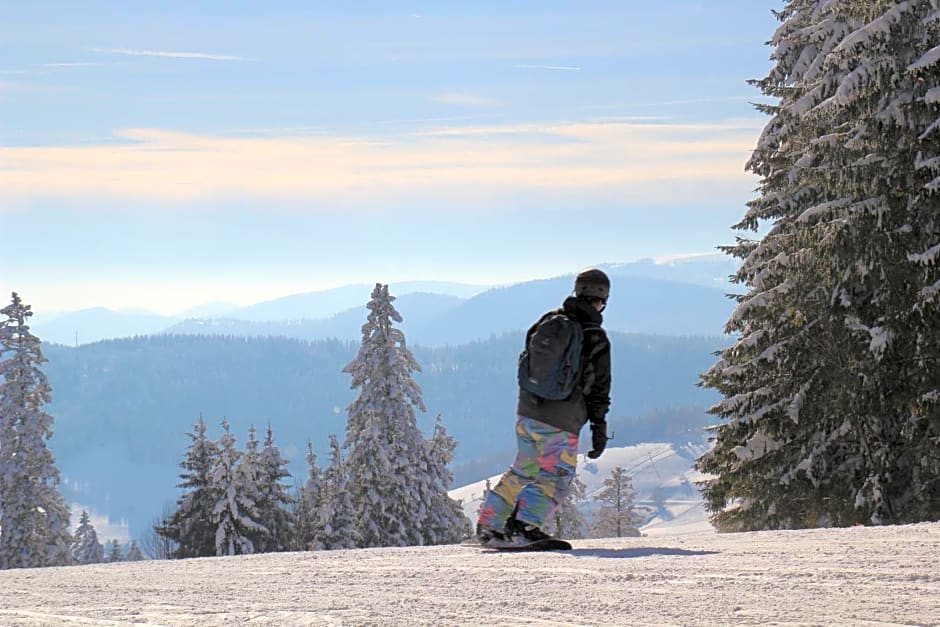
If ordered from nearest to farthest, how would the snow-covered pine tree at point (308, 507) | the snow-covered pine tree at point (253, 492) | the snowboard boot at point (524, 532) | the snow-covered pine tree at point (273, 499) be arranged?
1. the snowboard boot at point (524, 532)
2. the snow-covered pine tree at point (253, 492)
3. the snow-covered pine tree at point (273, 499)
4. the snow-covered pine tree at point (308, 507)

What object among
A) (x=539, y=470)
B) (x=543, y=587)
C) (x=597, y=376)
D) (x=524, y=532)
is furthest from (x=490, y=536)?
(x=543, y=587)

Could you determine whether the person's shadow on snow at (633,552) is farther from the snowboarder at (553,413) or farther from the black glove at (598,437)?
the black glove at (598,437)

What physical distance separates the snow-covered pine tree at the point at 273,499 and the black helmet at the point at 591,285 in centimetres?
3072

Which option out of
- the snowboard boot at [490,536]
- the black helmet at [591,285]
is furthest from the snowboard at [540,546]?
the black helmet at [591,285]

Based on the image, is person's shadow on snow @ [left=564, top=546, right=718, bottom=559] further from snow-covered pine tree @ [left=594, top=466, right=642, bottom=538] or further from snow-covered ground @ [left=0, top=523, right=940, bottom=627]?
snow-covered pine tree @ [left=594, top=466, right=642, bottom=538]

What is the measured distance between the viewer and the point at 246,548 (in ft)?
111

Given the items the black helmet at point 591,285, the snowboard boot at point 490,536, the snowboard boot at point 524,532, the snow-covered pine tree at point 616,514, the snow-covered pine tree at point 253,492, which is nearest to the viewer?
the black helmet at point 591,285

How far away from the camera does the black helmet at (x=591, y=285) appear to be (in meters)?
7.46

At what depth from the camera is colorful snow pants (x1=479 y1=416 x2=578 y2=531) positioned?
7.61 meters

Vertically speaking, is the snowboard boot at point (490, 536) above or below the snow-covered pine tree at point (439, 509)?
above

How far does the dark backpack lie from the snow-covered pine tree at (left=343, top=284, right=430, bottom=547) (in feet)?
80.4

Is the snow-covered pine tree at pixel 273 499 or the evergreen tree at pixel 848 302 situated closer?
the evergreen tree at pixel 848 302

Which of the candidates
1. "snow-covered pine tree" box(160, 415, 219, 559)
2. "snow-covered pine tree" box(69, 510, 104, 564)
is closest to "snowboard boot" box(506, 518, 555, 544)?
"snow-covered pine tree" box(160, 415, 219, 559)

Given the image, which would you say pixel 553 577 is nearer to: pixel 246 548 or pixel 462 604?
pixel 462 604
